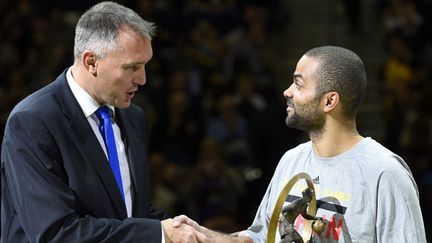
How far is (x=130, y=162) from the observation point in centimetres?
380

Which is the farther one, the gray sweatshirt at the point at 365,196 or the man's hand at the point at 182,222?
the man's hand at the point at 182,222

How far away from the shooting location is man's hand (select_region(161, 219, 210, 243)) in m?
3.55

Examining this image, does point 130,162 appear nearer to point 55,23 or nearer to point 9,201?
point 9,201

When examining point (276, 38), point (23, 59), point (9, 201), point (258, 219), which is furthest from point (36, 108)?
point (276, 38)

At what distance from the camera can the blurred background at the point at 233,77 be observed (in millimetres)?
7922

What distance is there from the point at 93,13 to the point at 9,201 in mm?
863

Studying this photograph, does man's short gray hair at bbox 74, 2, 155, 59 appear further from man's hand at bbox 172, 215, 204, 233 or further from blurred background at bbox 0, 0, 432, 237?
blurred background at bbox 0, 0, 432, 237

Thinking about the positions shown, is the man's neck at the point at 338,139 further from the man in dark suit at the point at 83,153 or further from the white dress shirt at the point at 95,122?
the white dress shirt at the point at 95,122

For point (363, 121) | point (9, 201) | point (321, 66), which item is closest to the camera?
point (321, 66)

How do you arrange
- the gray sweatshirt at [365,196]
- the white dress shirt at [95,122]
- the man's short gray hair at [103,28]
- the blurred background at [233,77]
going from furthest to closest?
the blurred background at [233,77]
the white dress shirt at [95,122]
the man's short gray hair at [103,28]
the gray sweatshirt at [365,196]

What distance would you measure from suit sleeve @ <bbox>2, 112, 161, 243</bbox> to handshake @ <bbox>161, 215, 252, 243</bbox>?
138mm

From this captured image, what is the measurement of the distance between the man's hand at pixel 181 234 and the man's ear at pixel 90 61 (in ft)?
2.28

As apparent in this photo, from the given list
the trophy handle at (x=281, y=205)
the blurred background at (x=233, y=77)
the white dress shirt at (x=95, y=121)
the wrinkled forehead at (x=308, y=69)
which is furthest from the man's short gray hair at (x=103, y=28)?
the blurred background at (x=233, y=77)

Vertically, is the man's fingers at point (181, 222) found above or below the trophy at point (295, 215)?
below
